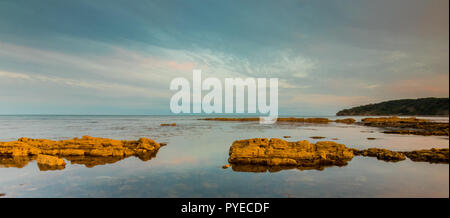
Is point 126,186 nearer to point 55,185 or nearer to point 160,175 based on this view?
point 160,175

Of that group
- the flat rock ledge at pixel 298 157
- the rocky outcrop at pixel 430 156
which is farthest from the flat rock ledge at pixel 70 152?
the rocky outcrop at pixel 430 156

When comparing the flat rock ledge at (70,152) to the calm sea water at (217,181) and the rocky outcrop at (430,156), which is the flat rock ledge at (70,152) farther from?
the rocky outcrop at (430,156)

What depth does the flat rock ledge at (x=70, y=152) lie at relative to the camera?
45.7ft

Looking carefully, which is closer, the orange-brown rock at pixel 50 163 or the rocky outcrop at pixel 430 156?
the orange-brown rock at pixel 50 163

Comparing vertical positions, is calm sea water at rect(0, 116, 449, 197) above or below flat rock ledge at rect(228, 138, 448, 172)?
below

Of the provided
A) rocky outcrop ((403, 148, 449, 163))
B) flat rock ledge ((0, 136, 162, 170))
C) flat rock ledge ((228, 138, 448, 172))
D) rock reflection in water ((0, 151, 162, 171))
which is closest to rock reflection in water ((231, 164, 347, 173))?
flat rock ledge ((228, 138, 448, 172))

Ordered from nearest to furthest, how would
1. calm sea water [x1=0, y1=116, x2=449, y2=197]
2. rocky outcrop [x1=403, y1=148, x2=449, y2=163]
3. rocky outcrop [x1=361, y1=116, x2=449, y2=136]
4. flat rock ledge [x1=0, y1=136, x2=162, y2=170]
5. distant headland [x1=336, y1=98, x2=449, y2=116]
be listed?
calm sea water [x1=0, y1=116, x2=449, y2=197]
flat rock ledge [x1=0, y1=136, x2=162, y2=170]
rocky outcrop [x1=403, y1=148, x2=449, y2=163]
rocky outcrop [x1=361, y1=116, x2=449, y2=136]
distant headland [x1=336, y1=98, x2=449, y2=116]

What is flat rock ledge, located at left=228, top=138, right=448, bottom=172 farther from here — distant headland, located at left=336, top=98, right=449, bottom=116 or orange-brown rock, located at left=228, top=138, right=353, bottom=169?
distant headland, located at left=336, top=98, right=449, bottom=116

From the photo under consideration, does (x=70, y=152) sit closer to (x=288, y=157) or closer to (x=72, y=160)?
(x=72, y=160)

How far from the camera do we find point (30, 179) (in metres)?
10.9

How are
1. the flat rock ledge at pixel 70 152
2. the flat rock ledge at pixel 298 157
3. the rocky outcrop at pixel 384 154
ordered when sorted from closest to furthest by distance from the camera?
1. the flat rock ledge at pixel 298 157
2. the flat rock ledge at pixel 70 152
3. the rocky outcrop at pixel 384 154

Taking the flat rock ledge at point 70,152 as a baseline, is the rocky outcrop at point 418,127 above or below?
below

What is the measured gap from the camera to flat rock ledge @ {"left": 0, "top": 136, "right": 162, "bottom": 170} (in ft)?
45.7

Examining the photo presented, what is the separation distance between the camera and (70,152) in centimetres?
1680
